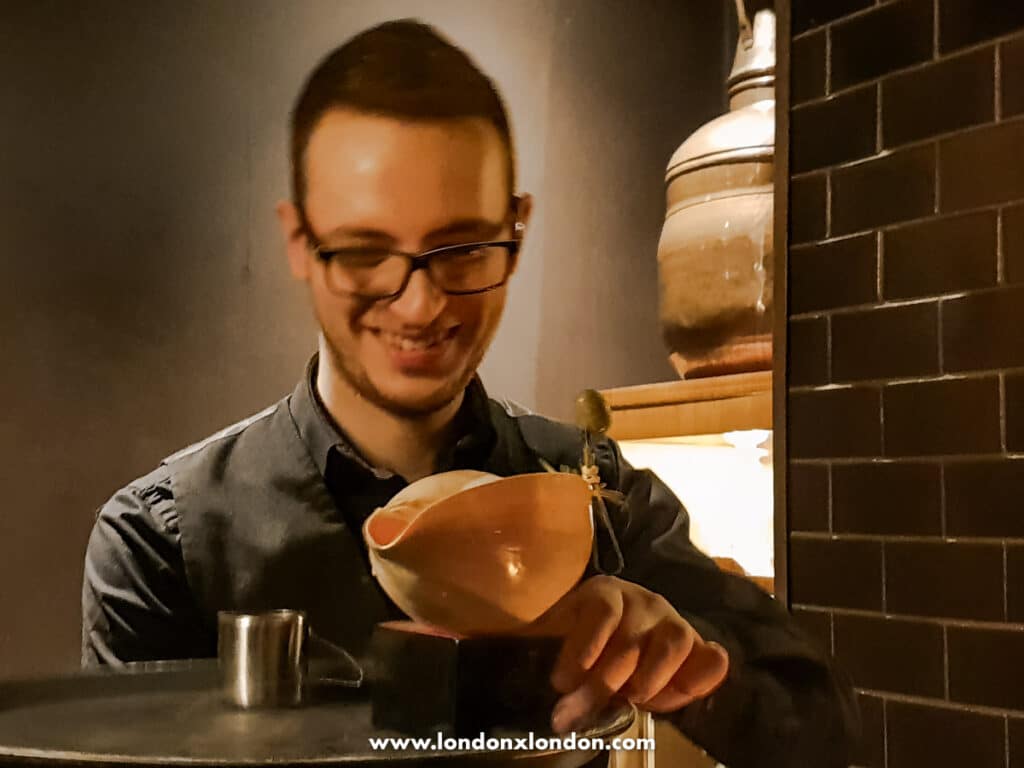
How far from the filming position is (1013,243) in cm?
96

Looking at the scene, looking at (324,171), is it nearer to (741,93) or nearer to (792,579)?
(741,93)

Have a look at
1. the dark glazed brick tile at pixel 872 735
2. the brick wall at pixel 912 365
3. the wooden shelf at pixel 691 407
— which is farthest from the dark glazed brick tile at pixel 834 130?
the dark glazed brick tile at pixel 872 735

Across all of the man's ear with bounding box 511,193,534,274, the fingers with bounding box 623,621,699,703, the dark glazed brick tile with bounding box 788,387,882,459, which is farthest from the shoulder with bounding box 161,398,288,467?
the dark glazed brick tile with bounding box 788,387,882,459

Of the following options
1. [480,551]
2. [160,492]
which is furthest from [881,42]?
[160,492]

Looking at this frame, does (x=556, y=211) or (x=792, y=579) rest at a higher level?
(x=556, y=211)

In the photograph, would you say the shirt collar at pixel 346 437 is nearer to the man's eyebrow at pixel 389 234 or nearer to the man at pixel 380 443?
the man at pixel 380 443

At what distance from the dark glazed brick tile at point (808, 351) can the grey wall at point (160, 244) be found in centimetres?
23

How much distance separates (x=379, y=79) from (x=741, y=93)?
0.41m

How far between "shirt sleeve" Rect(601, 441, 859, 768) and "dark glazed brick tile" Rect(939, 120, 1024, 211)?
39 centimetres

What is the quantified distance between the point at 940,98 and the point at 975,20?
8 centimetres

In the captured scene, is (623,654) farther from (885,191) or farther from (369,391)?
(885,191)

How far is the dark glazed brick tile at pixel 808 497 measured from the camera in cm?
108

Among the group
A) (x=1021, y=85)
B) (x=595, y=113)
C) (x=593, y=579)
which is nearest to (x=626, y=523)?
(x=593, y=579)

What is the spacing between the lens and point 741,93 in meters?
1.11
